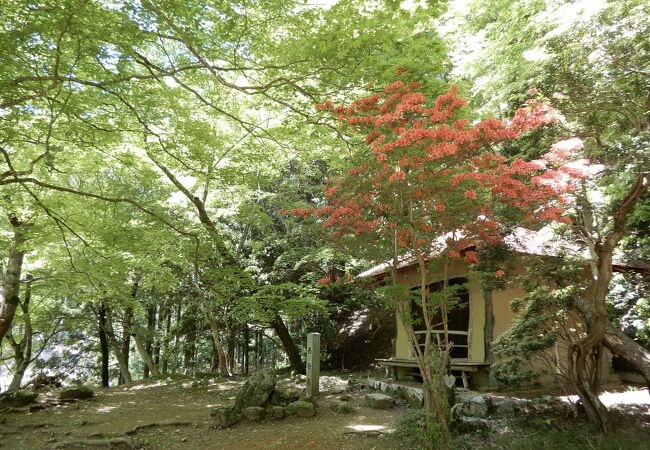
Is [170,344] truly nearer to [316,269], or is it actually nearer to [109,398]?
[109,398]

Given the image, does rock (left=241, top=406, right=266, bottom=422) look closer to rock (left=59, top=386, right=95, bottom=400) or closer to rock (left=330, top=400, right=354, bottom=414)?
rock (left=330, top=400, right=354, bottom=414)

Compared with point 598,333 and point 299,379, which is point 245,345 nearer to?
point 299,379

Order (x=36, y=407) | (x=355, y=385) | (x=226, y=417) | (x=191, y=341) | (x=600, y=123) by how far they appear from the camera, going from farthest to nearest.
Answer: (x=191, y=341) < (x=355, y=385) < (x=36, y=407) < (x=226, y=417) < (x=600, y=123)

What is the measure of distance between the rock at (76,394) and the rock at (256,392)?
5105 mm

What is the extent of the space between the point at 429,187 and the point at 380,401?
15.5 ft

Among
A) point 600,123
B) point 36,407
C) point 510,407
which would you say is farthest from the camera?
point 36,407

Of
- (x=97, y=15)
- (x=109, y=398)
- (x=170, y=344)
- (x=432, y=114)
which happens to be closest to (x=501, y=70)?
(x=432, y=114)

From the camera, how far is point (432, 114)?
4.78 metres

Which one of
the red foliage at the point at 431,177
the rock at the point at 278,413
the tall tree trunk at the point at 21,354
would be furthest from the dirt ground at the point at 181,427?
the tall tree trunk at the point at 21,354

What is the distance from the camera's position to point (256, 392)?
24.1 feet

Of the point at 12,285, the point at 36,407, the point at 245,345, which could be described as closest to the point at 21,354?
the point at 36,407

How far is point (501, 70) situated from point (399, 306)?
20.3 feet

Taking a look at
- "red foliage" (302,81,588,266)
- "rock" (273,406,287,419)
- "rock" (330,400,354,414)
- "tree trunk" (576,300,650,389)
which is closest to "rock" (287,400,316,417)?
"rock" (273,406,287,419)

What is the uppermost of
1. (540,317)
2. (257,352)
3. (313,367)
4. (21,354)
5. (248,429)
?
(540,317)
